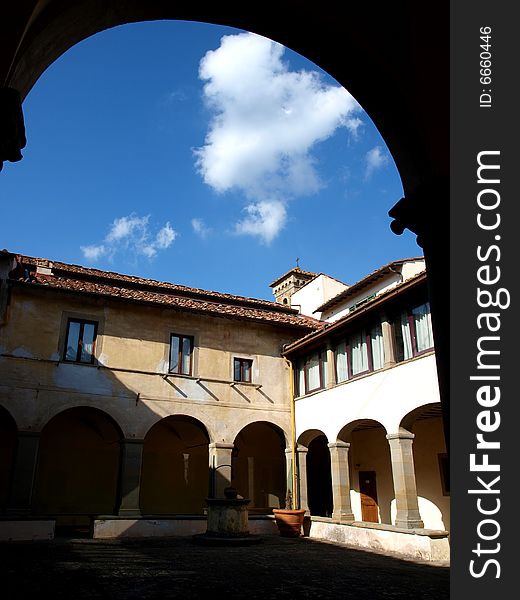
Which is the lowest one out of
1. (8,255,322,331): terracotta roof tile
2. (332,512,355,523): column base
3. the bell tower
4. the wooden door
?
(332,512,355,523): column base

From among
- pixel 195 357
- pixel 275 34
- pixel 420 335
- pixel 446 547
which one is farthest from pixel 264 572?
pixel 195 357

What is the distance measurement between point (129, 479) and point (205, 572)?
7333mm

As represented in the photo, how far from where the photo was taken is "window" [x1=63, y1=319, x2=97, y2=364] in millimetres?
15711

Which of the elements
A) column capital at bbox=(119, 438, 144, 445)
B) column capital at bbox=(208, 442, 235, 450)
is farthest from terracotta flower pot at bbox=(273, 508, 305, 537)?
column capital at bbox=(119, 438, 144, 445)

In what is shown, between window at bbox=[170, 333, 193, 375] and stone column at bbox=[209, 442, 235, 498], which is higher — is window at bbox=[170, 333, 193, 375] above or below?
above

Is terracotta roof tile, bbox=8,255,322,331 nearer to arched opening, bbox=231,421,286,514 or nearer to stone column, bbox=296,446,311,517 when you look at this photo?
arched opening, bbox=231,421,286,514

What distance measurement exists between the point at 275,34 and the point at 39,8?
2.06m

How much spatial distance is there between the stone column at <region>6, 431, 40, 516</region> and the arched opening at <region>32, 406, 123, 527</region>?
2440 mm

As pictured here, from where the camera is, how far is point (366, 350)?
14.7 meters

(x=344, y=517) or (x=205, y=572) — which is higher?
(x=344, y=517)

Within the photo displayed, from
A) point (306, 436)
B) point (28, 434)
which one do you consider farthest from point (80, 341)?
point (306, 436)

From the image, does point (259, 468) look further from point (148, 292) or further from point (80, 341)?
point (80, 341)

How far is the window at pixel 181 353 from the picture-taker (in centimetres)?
1716

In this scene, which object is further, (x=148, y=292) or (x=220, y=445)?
(x=148, y=292)
